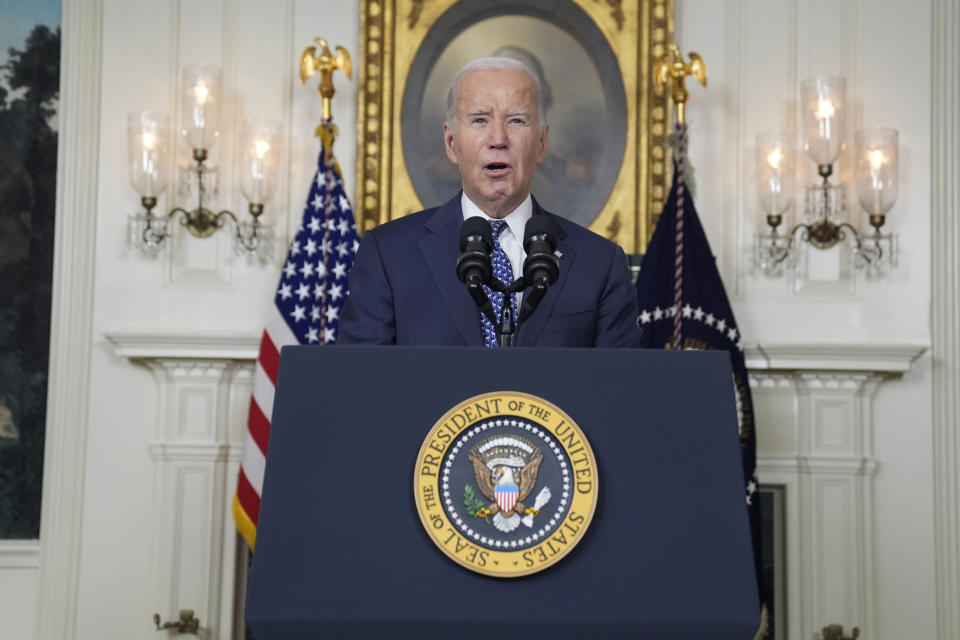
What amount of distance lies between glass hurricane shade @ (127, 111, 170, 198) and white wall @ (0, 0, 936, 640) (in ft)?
0.68

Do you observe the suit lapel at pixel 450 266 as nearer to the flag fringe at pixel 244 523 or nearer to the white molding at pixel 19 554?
the flag fringe at pixel 244 523

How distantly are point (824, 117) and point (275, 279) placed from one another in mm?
2443

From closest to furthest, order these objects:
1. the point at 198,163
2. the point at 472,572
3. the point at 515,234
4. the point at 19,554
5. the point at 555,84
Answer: the point at 472,572, the point at 515,234, the point at 198,163, the point at 19,554, the point at 555,84

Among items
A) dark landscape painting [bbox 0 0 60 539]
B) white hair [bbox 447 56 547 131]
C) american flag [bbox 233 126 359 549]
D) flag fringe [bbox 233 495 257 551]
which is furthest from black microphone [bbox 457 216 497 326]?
dark landscape painting [bbox 0 0 60 539]

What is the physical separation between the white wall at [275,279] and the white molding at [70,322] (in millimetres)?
37

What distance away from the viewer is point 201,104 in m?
4.38

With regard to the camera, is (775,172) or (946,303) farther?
(946,303)

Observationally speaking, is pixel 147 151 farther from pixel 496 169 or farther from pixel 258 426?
pixel 496 169

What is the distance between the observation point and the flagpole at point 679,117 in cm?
429

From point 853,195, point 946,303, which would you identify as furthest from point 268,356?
point 946,303

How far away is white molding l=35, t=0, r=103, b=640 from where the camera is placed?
14.8 ft

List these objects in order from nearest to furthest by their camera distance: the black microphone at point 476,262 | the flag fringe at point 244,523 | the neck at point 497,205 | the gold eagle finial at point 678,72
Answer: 1. the black microphone at point 476,262
2. the neck at point 497,205
3. the flag fringe at point 244,523
4. the gold eagle finial at point 678,72

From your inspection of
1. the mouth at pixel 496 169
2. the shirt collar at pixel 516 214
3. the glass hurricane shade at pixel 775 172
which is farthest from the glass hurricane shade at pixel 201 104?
the mouth at pixel 496 169

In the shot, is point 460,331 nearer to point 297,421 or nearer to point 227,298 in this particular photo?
point 297,421
